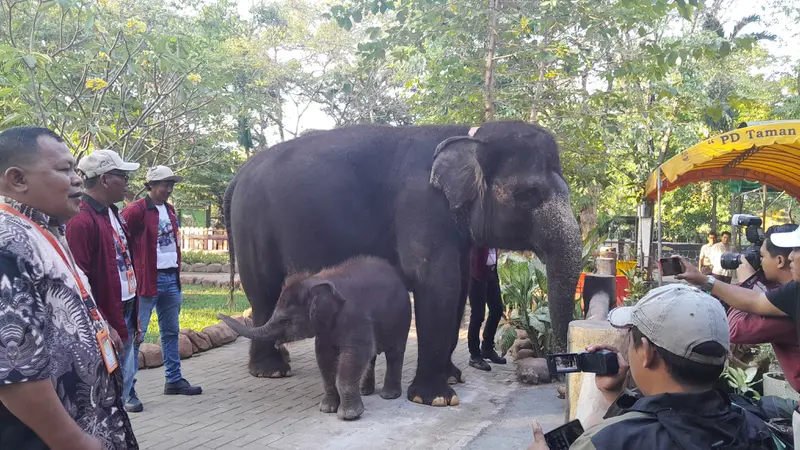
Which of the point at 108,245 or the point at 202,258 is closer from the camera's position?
the point at 108,245

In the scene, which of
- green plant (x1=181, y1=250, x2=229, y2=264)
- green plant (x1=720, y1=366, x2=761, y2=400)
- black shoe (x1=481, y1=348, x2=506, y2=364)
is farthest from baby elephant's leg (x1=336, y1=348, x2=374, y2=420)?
green plant (x1=181, y1=250, x2=229, y2=264)

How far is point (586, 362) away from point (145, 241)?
4027mm

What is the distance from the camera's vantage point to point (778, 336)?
114 inches

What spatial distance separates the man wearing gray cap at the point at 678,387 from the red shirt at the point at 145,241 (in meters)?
4.02

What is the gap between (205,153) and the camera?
15.6m

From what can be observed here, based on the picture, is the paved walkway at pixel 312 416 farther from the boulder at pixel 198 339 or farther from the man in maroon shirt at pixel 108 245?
the boulder at pixel 198 339

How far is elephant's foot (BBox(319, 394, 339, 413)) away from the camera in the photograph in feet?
16.4

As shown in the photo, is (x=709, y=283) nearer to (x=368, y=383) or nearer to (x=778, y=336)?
(x=778, y=336)

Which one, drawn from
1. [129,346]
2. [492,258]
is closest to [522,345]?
[492,258]

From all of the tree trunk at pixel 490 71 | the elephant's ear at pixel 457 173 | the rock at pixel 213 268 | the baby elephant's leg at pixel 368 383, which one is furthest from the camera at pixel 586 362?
the rock at pixel 213 268

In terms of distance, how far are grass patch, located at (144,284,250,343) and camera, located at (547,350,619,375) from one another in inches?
260

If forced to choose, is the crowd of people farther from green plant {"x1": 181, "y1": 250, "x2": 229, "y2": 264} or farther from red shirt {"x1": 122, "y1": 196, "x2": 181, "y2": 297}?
green plant {"x1": 181, "y1": 250, "x2": 229, "y2": 264}

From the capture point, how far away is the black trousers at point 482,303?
21.0 ft

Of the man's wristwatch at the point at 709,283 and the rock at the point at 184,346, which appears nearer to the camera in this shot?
the man's wristwatch at the point at 709,283
